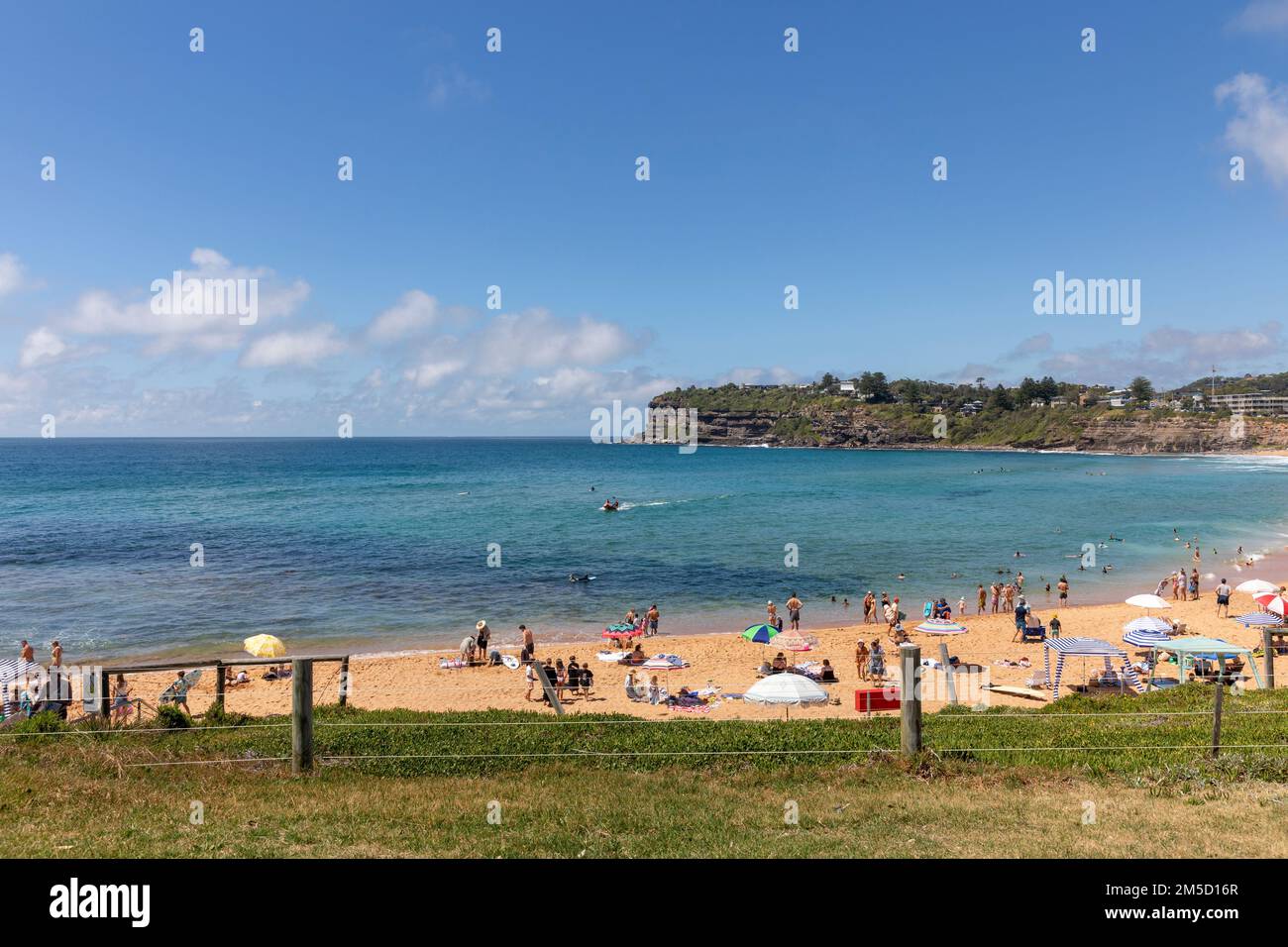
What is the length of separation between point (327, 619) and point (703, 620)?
16.2 metres

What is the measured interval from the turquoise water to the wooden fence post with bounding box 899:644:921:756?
74.5ft

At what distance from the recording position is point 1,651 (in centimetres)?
2744

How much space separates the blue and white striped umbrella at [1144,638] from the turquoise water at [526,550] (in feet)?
42.7

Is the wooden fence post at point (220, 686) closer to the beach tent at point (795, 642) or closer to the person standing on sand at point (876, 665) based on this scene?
the beach tent at point (795, 642)

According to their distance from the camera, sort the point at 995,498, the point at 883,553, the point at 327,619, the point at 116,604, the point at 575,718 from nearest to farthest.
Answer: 1. the point at 575,718
2. the point at 327,619
3. the point at 116,604
4. the point at 883,553
5. the point at 995,498

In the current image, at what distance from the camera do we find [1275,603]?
25641 millimetres

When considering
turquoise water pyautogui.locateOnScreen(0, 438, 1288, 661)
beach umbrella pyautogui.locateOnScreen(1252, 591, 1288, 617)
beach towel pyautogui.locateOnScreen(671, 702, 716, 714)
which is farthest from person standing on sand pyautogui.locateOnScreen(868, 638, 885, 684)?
beach umbrella pyautogui.locateOnScreen(1252, 591, 1288, 617)

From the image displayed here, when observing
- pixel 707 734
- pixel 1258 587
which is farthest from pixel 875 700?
pixel 1258 587

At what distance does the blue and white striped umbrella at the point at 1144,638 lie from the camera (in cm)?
2178

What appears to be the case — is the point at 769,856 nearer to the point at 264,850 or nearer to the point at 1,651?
the point at 264,850

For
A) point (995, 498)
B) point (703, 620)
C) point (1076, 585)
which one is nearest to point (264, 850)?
point (703, 620)

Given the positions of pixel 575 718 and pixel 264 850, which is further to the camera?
pixel 575 718
